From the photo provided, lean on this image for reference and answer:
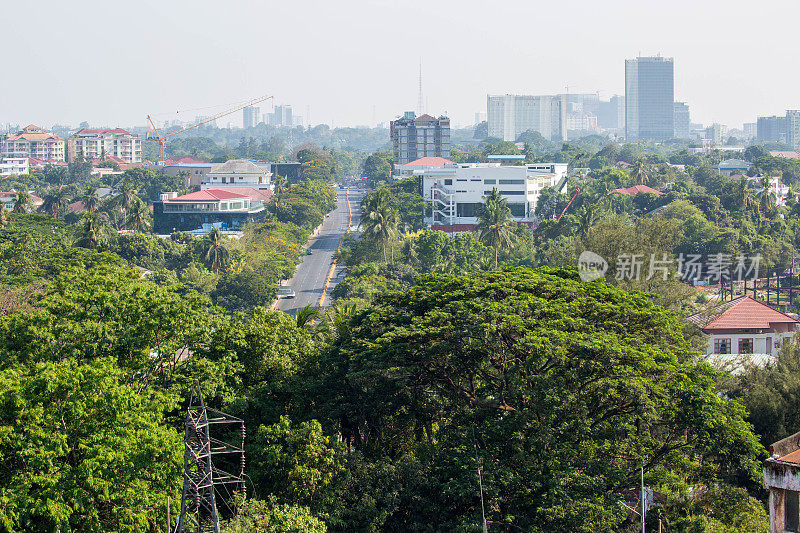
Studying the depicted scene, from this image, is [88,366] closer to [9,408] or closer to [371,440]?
[9,408]

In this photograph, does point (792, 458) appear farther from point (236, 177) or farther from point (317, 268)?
point (236, 177)

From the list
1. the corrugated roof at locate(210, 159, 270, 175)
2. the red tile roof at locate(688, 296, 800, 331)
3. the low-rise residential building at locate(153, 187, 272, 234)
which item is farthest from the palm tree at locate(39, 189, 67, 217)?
the red tile roof at locate(688, 296, 800, 331)

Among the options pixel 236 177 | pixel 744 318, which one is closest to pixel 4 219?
pixel 744 318

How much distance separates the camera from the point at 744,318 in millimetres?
38375

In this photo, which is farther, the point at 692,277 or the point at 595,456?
the point at 692,277

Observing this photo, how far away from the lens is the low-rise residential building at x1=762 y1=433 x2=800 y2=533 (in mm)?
14828

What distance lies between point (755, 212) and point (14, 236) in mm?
60603

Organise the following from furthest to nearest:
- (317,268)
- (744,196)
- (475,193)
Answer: (475,193), (744,196), (317,268)

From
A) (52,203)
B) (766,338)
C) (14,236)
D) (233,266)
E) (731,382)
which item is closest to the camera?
(731,382)

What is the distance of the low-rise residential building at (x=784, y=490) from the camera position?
14.8 meters

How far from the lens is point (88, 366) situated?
19.5 meters

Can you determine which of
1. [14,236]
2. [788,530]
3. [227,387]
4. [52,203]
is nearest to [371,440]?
[227,387]

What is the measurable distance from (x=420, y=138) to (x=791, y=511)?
151m

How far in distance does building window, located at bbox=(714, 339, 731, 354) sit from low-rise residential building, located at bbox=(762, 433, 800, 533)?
23.6m
